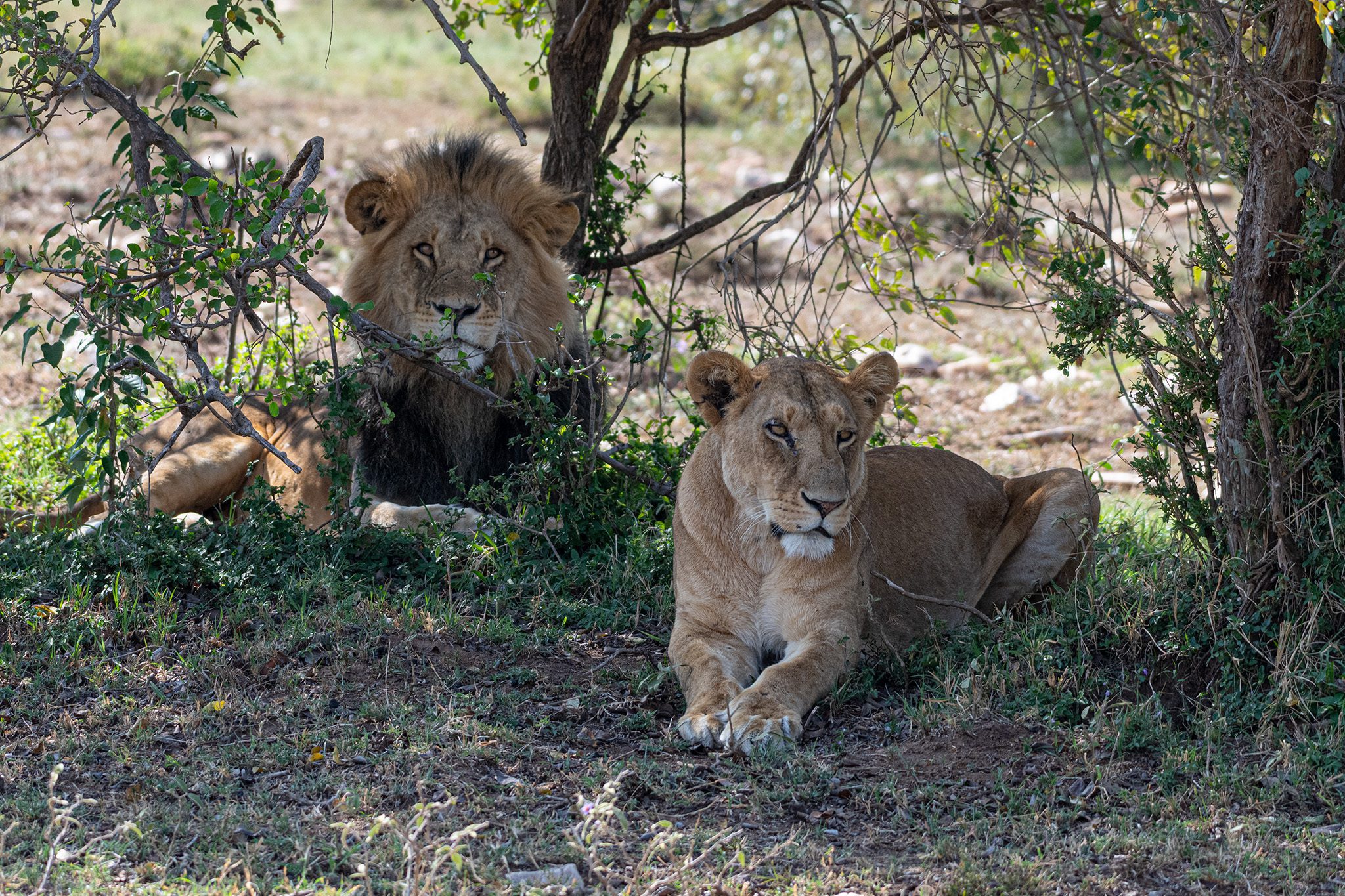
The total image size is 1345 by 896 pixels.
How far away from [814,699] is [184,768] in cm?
178

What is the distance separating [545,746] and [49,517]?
309 cm

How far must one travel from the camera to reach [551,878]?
3082 mm

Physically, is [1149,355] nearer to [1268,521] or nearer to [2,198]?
[1268,521]

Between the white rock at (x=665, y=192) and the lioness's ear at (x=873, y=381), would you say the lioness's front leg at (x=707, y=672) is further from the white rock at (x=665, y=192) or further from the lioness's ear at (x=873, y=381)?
the white rock at (x=665, y=192)

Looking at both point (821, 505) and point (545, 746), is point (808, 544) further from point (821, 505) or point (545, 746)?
point (545, 746)

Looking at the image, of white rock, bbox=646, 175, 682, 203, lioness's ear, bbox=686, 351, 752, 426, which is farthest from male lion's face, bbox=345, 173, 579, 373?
white rock, bbox=646, 175, 682, 203

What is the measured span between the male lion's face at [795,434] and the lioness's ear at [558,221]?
60.2 inches

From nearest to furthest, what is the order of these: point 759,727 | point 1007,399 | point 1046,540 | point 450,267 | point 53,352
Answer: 1. point 53,352
2. point 759,727
3. point 1046,540
4. point 450,267
5. point 1007,399

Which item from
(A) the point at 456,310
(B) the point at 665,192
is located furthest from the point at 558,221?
(B) the point at 665,192

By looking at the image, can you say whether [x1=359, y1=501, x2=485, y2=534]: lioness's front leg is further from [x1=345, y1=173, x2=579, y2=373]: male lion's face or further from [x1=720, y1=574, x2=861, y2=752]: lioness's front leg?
[x1=720, y1=574, x2=861, y2=752]: lioness's front leg

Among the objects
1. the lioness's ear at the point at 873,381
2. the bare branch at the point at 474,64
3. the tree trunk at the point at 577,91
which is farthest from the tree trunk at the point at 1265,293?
the tree trunk at the point at 577,91

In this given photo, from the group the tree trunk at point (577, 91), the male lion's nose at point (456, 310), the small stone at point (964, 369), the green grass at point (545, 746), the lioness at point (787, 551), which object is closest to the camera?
the green grass at point (545, 746)

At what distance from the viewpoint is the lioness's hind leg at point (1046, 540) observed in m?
5.31

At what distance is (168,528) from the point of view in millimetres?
5168
